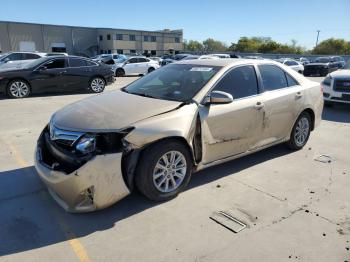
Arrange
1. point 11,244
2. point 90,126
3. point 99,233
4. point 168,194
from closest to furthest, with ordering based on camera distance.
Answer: point 11,244 → point 99,233 → point 90,126 → point 168,194

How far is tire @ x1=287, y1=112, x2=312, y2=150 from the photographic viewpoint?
18.5 feet

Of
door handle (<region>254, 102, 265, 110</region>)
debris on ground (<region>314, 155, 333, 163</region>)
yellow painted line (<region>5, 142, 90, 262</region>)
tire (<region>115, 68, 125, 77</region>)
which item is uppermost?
door handle (<region>254, 102, 265, 110</region>)

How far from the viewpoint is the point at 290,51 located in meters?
88.1

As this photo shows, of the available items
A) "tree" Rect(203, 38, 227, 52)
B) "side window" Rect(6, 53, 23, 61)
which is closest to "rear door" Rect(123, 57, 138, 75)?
"side window" Rect(6, 53, 23, 61)

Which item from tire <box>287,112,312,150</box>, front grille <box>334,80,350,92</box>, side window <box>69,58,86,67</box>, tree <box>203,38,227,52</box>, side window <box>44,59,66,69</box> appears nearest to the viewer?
tire <box>287,112,312,150</box>

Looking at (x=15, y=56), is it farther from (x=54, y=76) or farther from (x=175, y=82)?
(x=175, y=82)

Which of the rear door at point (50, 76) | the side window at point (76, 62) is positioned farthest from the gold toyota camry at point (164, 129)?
the side window at point (76, 62)

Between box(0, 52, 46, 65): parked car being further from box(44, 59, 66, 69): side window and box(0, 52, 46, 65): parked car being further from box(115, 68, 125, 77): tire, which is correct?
box(44, 59, 66, 69): side window

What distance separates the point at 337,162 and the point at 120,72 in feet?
64.0

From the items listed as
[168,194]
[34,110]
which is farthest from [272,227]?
[34,110]

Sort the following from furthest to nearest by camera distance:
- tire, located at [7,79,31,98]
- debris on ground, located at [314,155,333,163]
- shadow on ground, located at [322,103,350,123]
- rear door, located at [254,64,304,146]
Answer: tire, located at [7,79,31,98], shadow on ground, located at [322,103,350,123], debris on ground, located at [314,155,333,163], rear door, located at [254,64,304,146]

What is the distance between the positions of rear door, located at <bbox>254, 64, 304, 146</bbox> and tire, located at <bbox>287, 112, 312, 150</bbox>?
217mm

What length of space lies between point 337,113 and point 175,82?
7013mm

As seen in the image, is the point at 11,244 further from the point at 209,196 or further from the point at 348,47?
the point at 348,47
